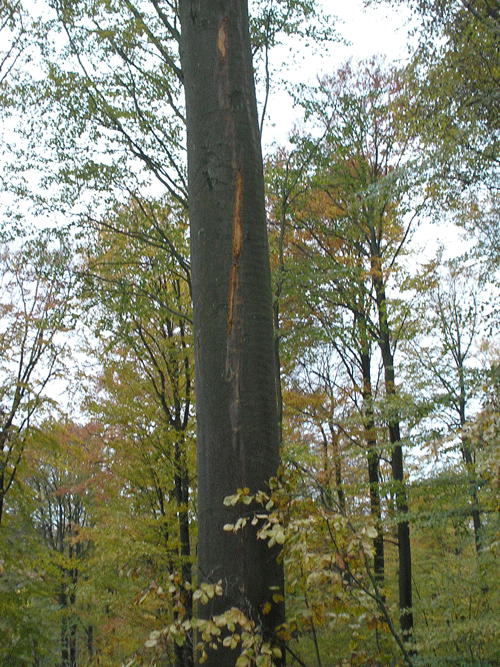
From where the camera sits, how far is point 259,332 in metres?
2.31

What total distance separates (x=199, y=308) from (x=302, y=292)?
693 cm

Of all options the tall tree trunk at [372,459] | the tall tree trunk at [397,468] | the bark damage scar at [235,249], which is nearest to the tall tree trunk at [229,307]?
the bark damage scar at [235,249]

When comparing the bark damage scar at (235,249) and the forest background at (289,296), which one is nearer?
the bark damage scar at (235,249)

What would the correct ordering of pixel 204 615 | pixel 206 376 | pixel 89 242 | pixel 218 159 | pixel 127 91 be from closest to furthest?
1. pixel 204 615
2. pixel 206 376
3. pixel 218 159
4. pixel 127 91
5. pixel 89 242

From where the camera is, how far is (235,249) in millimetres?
2369

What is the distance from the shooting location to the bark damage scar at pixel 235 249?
7.52 ft

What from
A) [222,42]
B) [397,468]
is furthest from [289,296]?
[222,42]

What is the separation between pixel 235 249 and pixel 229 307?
0.91 ft

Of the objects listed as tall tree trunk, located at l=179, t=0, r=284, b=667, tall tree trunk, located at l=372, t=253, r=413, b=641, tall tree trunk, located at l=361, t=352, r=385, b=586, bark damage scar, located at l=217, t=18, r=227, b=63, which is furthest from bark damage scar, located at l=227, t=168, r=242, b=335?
tall tree trunk, located at l=361, t=352, r=385, b=586

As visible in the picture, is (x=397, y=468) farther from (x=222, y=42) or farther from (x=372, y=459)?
(x=222, y=42)

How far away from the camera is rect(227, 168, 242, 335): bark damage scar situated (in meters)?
2.29

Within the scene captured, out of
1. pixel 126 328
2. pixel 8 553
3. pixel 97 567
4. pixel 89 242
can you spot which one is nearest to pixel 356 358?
pixel 126 328

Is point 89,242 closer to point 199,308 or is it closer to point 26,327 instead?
point 26,327

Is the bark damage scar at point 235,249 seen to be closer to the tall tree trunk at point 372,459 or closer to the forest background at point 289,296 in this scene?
the forest background at point 289,296
